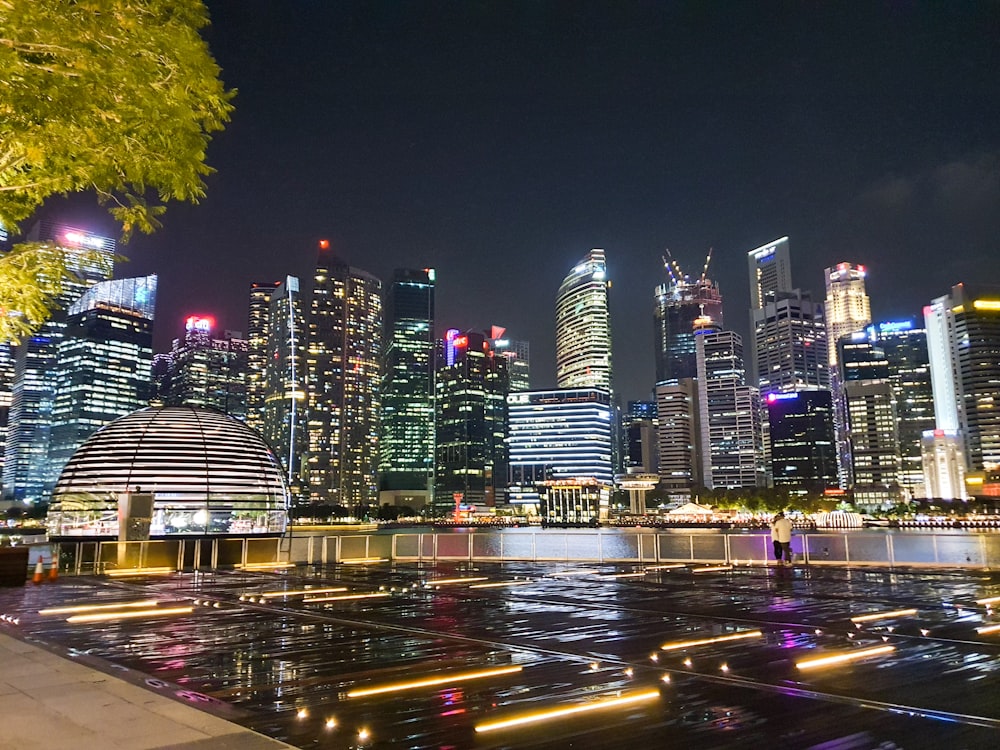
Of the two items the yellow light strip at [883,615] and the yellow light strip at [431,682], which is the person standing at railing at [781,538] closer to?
the yellow light strip at [883,615]

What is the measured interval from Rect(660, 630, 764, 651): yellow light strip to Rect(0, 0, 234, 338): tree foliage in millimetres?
10268

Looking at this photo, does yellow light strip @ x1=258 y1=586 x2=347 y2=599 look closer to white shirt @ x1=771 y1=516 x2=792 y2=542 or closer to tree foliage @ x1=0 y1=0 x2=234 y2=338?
tree foliage @ x1=0 y1=0 x2=234 y2=338

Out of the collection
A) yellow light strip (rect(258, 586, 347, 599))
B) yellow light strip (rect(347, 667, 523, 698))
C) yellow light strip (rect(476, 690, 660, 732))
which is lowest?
yellow light strip (rect(258, 586, 347, 599))

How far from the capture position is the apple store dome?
5866cm

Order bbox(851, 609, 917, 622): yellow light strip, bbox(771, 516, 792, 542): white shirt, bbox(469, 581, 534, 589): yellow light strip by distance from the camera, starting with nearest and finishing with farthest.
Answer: bbox(851, 609, 917, 622): yellow light strip, bbox(469, 581, 534, 589): yellow light strip, bbox(771, 516, 792, 542): white shirt

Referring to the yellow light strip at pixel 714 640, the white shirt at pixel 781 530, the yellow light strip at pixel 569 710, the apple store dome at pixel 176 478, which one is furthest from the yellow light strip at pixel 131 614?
the apple store dome at pixel 176 478

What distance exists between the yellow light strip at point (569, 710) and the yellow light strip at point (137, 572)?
25228 millimetres

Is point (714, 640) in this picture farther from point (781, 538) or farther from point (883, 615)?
point (781, 538)

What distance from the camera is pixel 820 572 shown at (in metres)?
26.7

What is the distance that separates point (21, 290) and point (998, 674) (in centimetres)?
1374

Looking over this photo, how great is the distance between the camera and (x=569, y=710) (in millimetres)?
8461

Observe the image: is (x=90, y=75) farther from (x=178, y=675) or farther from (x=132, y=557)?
(x=132, y=557)

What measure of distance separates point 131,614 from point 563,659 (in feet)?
36.5

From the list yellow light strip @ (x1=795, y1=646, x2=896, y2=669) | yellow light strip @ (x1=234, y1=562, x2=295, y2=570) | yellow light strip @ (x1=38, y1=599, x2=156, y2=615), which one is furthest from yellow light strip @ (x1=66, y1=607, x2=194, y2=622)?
yellow light strip @ (x1=234, y1=562, x2=295, y2=570)
